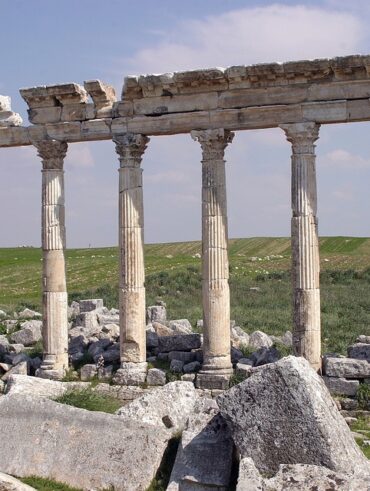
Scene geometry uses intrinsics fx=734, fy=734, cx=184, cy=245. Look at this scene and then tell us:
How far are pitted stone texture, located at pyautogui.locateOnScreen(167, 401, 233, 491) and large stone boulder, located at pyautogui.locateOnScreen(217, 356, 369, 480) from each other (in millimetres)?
430

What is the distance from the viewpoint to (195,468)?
11.4m

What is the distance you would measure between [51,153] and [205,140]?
4696 mm

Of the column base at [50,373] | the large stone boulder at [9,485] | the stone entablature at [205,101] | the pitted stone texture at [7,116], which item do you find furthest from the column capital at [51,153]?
the large stone boulder at [9,485]

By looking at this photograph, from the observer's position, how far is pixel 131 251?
20.3 metres

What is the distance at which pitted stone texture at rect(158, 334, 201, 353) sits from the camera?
837 inches

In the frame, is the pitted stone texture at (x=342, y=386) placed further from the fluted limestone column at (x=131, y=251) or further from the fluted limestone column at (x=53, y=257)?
the fluted limestone column at (x=53, y=257)

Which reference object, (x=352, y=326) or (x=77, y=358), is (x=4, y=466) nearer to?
(x=77, y=358)

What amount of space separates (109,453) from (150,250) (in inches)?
2298

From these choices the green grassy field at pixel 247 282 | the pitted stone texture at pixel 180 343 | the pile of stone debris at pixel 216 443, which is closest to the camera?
the pile of stone debris at pixel 216 443

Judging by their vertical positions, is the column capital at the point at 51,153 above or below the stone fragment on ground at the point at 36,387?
above

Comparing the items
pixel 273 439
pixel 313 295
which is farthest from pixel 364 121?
pixel 273 439

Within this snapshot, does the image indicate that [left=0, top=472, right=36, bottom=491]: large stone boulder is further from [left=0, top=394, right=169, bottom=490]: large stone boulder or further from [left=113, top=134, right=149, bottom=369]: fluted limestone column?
[left=113, top=134, right=149, bottom=369]: fluted limestone column

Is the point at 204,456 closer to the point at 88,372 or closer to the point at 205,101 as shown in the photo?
the point at 88,372

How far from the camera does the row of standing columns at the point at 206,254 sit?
1875cm
